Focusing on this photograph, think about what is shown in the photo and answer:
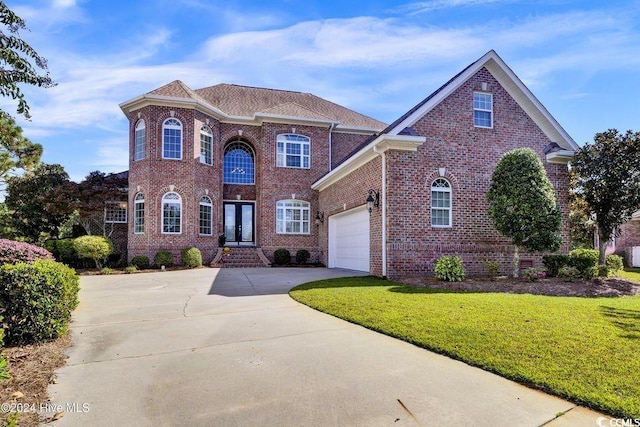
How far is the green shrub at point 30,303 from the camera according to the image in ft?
15.6

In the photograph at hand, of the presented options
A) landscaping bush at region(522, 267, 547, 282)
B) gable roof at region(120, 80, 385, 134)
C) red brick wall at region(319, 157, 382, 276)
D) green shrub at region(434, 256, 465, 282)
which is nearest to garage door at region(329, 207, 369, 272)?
red brick wall at region(319, 157, 382, 276)

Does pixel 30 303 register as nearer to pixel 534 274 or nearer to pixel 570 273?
pixel 534 274

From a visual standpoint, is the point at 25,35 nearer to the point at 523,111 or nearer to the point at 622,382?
the point at 622,382

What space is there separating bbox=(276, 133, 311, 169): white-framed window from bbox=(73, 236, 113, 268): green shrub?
29.6 ft

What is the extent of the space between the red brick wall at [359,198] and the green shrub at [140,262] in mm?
8174

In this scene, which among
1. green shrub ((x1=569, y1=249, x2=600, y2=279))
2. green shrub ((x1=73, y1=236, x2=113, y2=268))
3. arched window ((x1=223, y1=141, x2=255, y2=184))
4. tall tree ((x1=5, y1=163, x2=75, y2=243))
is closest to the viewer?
green shrub ((x1=569, y1=249, x2=600, y2=279))

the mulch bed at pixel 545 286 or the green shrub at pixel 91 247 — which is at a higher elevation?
the green shrub at pixel 91 247

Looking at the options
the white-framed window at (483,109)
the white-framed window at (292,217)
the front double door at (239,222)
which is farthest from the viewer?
the front double door at (239,222)

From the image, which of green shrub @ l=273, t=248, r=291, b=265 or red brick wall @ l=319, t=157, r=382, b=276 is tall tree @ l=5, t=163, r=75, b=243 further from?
red brick wall @ l=319, t=157, r=382, b=276

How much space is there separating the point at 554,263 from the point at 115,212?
1980 cm

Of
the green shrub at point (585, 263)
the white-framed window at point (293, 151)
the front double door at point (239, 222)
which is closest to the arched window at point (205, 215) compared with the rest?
the front double door at point (239, 222)

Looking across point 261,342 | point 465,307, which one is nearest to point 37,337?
point 261,342

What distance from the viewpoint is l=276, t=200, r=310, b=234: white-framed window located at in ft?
65.6

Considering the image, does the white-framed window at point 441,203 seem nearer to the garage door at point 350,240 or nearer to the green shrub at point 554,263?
the garage door at point 350,240
